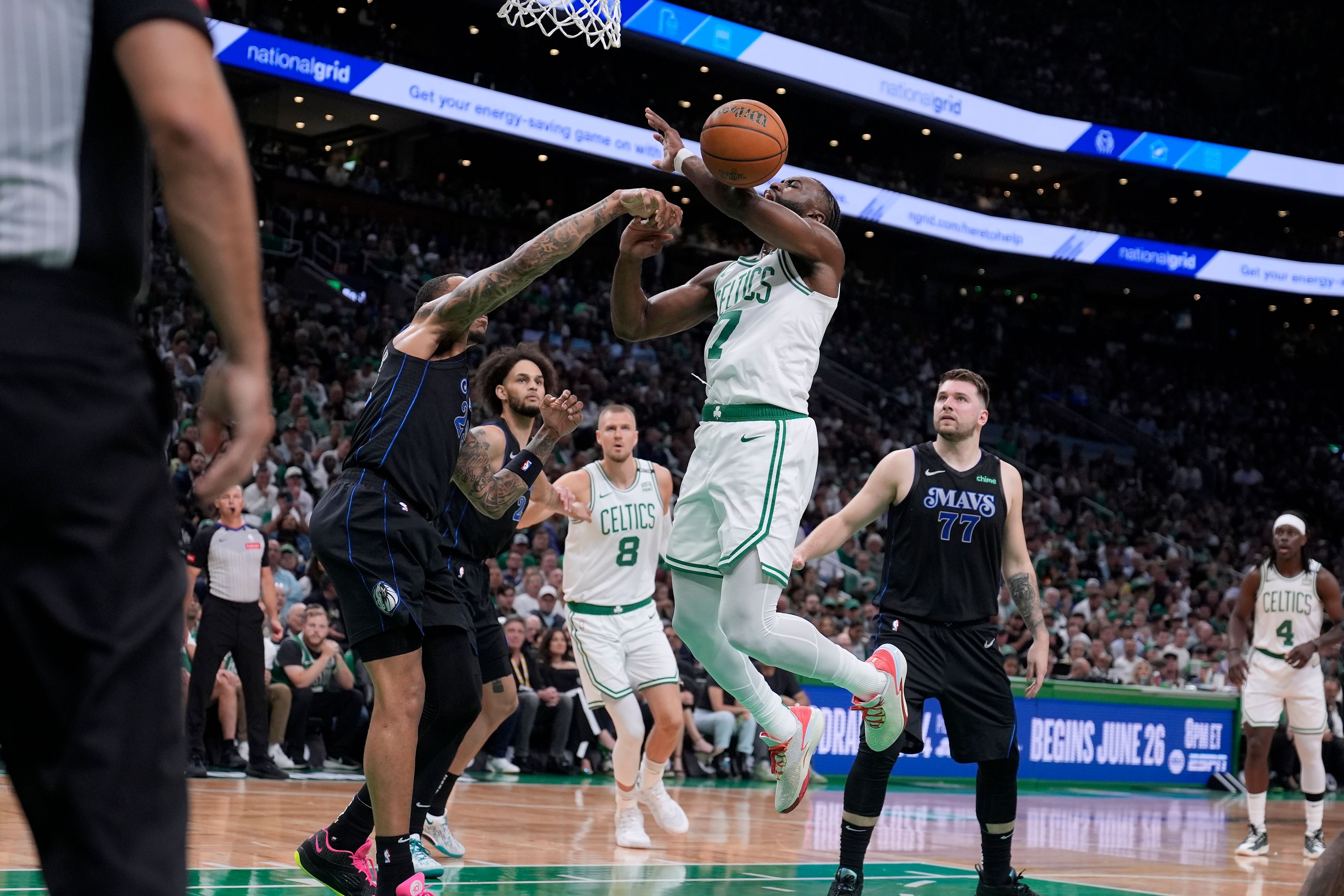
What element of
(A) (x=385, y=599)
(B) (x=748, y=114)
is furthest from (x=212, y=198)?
(B) (x=748, y=114)

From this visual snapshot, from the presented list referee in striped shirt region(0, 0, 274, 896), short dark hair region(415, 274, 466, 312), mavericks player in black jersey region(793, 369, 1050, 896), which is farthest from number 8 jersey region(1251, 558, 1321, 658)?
referee in striped shirt region(0, 0, 274, 896)

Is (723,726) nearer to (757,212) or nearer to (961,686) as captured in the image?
(961,686)

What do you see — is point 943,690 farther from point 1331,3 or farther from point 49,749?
point 1331,3

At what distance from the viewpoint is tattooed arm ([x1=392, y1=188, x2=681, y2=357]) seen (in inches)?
198

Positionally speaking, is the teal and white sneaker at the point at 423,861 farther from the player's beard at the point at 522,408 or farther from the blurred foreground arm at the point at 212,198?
the blurred foreground arm at the point at 212,198

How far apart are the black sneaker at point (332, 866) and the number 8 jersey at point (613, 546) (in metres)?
3.73

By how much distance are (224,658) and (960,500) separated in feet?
21.5

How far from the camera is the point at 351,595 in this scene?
16.9 ft

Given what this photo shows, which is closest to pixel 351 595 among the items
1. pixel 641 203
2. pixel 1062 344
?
pixel 641 203

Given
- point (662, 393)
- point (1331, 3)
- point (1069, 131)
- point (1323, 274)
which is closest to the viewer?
point (662, 393)

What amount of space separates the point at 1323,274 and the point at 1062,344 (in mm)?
6464

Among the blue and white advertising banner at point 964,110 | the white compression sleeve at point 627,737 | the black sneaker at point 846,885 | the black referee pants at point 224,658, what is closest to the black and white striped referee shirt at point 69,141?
the black sneaker at point 846,885

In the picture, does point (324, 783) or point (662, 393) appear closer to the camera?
point (324, 783)

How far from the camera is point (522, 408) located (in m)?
7.61
